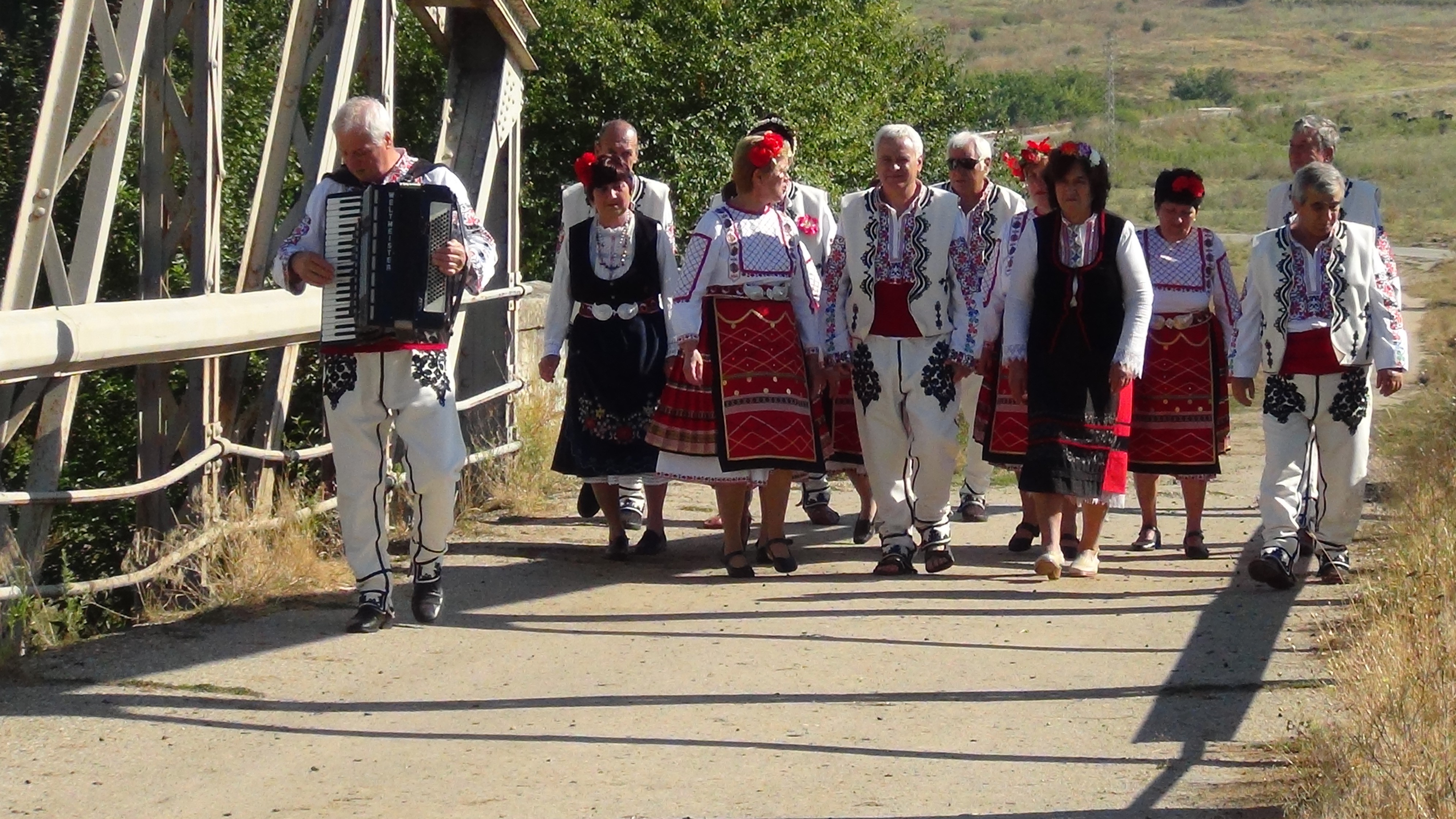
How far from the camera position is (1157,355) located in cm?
866

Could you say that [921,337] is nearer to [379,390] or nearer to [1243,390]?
[1243,390]

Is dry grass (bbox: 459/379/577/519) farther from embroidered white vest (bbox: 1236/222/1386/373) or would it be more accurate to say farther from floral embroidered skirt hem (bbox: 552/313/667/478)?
embroidered white vest (bbox: 1236/222/1386/373)

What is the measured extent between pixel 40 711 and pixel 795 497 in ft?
17.9

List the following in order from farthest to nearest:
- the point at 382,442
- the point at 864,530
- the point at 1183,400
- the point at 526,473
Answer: the point at 526,473
the point at 864,530
the point at 1183,400
the point at 382,442

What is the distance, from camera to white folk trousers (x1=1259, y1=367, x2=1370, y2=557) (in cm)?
788

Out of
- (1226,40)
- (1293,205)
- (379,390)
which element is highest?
(1226,40)

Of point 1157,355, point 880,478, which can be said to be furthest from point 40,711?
point 1157,355

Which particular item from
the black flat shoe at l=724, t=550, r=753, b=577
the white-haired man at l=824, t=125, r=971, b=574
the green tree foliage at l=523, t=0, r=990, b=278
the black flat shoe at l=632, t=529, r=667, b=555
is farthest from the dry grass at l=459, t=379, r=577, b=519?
the green tree foliage at l=523, t=0, r=990, b=278

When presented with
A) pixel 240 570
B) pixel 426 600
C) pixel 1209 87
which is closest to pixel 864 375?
pixel 426 600

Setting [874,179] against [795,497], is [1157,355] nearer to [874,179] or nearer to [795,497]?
[795,497]

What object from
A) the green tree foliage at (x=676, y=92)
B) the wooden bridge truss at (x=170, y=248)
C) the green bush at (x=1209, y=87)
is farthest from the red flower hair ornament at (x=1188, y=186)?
the green bush at (x=1209, y=87)

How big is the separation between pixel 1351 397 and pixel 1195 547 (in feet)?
4.21

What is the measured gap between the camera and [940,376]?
26.4 feet

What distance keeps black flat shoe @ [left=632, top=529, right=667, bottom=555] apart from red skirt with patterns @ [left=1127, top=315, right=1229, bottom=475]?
221 centimetres
